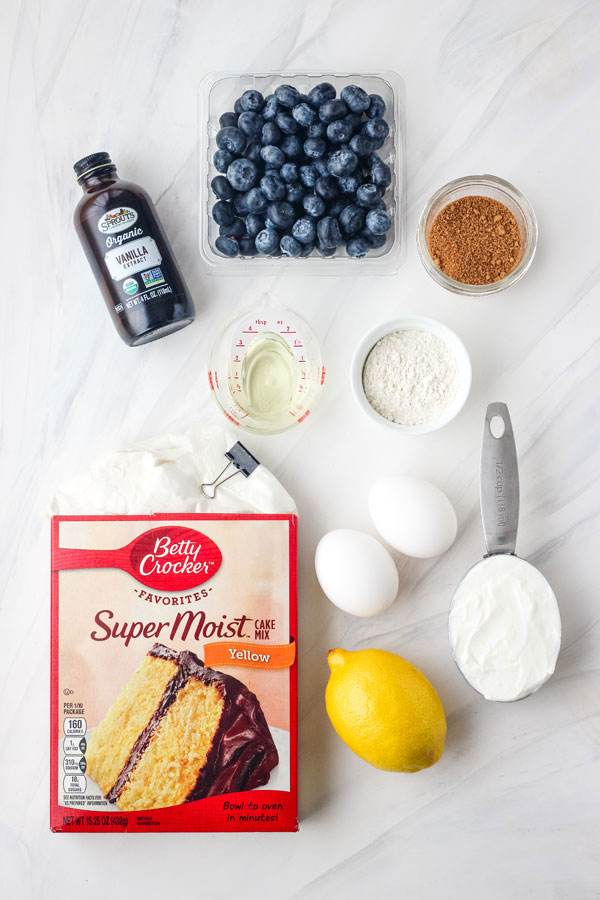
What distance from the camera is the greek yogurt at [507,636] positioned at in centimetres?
88

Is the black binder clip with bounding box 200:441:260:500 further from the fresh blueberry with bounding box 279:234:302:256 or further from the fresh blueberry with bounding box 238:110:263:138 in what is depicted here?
the fresh blueberry with bounding box 238:110:263:138

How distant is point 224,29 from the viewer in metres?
0.99

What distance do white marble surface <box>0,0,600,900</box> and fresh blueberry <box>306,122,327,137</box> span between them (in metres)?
0.12

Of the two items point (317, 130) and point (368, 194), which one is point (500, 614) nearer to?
point (368, 194)

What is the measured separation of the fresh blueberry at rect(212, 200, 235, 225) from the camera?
0.93m

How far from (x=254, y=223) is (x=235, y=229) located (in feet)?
0.09

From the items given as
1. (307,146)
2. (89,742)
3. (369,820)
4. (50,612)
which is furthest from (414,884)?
(307,146)

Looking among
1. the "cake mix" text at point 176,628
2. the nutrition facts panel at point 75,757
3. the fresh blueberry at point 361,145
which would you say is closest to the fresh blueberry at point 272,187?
the fresh blueberry at point 361,145

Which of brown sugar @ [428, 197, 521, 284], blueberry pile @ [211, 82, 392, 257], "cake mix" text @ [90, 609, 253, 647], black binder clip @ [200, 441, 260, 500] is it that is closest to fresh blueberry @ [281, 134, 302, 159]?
blueberry pile @ [211, 82, 392, 257]

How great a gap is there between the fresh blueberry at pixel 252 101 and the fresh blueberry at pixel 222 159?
0.22 ft

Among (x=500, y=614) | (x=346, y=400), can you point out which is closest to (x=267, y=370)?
(x=346, y=400)

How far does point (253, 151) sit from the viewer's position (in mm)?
935

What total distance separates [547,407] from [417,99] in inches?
18.3

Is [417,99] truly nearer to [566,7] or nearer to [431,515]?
[566,7]
